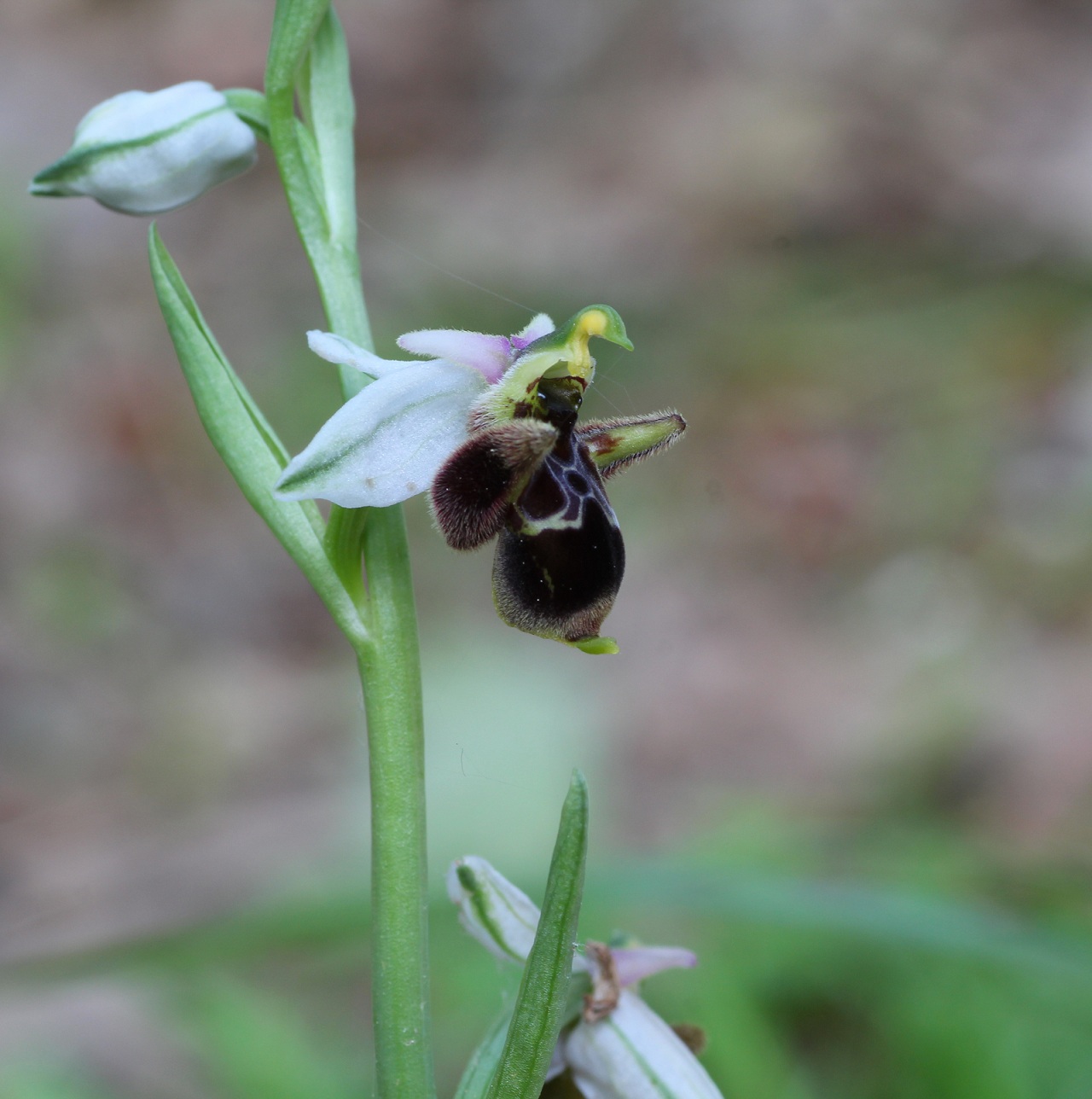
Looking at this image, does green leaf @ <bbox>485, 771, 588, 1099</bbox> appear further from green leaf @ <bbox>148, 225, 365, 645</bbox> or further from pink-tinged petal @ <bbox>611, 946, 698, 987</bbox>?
green leaf @ <bbox>148, 225, 365, 645</bbox>

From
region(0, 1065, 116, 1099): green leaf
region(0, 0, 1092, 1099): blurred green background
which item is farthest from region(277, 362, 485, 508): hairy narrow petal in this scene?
region(0, 1065, 116, 1099): green leaf

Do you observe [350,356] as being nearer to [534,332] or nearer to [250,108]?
[534,332]

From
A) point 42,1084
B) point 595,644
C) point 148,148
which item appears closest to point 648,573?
Answer: point 42,1084

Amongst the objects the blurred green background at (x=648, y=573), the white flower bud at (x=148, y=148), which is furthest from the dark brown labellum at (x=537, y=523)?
the blurred green background at (x=648, y=573)

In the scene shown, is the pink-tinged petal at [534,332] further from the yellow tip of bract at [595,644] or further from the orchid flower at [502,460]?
the yellow tip of bract at [595,644]

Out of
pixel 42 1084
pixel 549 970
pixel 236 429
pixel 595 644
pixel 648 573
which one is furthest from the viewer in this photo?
pixel 648 573
